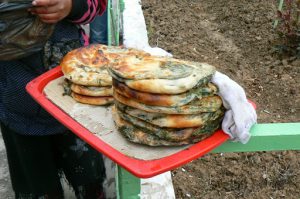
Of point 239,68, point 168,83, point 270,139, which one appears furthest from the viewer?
point 239,68

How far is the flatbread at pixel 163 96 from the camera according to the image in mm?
1322

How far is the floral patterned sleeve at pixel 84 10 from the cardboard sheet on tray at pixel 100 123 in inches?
10.3

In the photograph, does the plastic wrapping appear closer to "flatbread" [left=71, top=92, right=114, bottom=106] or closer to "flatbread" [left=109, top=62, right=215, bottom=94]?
"flatbread" [left=71, top=92, right=114, bottom=106]

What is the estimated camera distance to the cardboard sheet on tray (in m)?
1.37

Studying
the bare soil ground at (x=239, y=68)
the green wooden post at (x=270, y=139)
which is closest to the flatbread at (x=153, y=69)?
the green wooden post at (x=270, y=139)

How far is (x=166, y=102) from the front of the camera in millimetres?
1322

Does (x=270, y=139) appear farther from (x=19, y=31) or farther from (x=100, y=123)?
(x=19, y=31)

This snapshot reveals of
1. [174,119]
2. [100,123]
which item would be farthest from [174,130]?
[100,123]

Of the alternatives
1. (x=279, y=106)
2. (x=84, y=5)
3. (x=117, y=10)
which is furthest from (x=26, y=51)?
(x=117, y=10)

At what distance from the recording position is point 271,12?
14.6ft

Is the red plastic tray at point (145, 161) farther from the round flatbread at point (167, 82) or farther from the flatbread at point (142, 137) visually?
the round flatbread at point (167, 82)

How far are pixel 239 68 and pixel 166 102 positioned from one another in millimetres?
2439

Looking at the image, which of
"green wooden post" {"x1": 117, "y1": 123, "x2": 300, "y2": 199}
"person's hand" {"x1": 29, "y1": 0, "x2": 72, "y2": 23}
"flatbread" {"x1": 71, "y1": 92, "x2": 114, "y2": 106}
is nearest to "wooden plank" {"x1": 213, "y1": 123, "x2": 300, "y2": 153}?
"green wooden post" {"x1": 117, "y1": 123, "x2": 300, "y2": 199}

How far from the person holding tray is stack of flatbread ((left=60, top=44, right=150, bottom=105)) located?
0.53 feet
